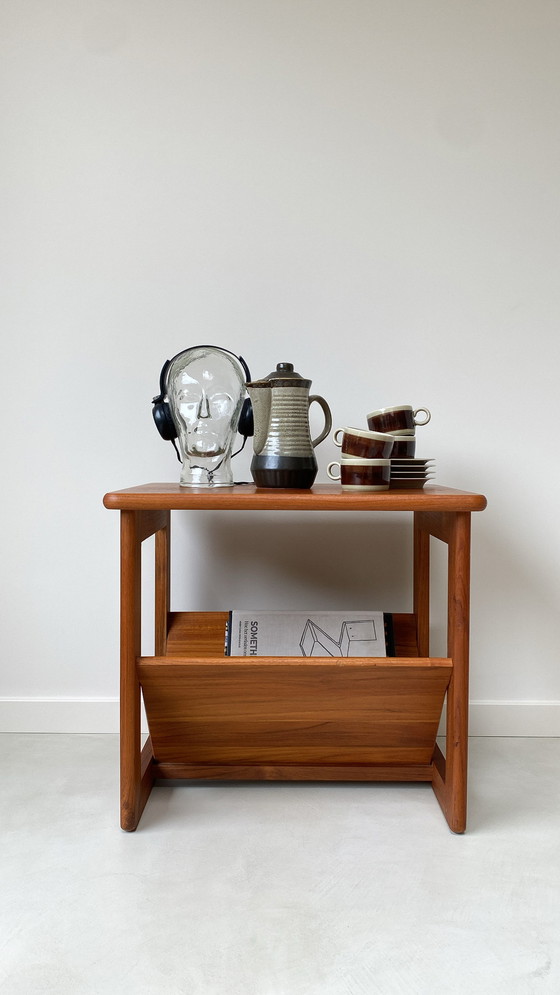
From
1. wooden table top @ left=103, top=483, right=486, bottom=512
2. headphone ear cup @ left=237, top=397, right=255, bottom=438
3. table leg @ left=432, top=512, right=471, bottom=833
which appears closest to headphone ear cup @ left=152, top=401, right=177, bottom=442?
headphone ear cup @ left=237, top=397, right=255, bottom=438

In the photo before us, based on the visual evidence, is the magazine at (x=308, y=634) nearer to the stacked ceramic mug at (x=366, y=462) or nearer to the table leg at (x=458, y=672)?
the table leg at (x=458, y=672)

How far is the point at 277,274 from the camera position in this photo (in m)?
1.84

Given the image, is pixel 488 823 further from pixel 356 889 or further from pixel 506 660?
pixel 506 660

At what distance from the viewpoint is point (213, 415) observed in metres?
1.55

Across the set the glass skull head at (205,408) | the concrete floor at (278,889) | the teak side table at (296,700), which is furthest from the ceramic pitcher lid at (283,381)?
the concrete floor at (278,889)

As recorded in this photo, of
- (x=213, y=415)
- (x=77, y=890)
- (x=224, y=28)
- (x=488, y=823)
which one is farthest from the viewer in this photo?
(x=224, y=28)

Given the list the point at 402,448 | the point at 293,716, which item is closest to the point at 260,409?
the point at 402,448

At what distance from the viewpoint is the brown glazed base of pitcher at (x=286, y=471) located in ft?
4.71

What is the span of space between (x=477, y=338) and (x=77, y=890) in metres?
1.52

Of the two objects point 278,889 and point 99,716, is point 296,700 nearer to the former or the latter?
point 278,889

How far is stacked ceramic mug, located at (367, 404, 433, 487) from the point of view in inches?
59.1

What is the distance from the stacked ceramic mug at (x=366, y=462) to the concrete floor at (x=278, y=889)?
66 centimetres

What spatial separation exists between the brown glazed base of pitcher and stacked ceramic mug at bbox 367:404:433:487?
0.59ft

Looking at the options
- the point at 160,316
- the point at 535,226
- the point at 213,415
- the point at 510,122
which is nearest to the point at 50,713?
the point at 213,415
